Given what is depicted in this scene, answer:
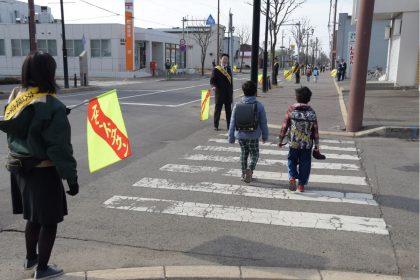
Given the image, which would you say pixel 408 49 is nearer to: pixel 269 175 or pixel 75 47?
pixel 269 175

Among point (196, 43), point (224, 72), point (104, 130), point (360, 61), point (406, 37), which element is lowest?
point (104, 130)

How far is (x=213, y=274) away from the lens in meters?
3.61

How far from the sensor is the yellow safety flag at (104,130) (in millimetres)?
4453

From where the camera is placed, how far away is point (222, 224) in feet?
15.7

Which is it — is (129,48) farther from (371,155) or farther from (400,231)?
(400,231)

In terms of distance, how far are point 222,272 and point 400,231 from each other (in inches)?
86.4

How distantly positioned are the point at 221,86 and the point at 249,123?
484cm

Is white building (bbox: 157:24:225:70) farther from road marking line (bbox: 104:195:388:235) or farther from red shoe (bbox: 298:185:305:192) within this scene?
road marking line (bbox: 104:195:388:235)

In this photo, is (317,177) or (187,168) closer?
(317,177)

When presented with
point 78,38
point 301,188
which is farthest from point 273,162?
point 78,38

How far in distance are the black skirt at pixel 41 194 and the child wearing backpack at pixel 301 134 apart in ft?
10.9

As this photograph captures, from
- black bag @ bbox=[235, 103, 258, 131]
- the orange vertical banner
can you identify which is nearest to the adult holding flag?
black bag @ bbox=[235, 103, 258, 131]

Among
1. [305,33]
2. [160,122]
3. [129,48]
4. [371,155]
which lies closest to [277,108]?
[160,122]

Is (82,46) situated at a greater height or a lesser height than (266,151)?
greater
